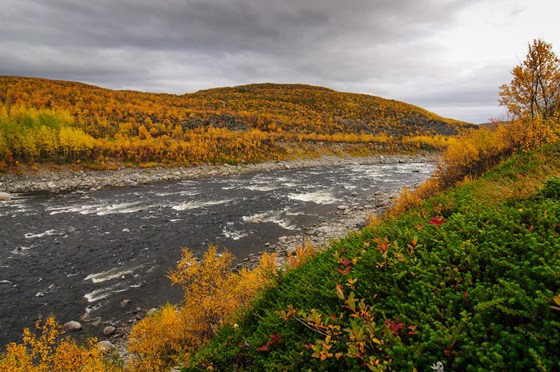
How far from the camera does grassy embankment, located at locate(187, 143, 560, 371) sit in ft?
8.50

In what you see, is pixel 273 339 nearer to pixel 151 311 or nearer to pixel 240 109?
pixel 151 311

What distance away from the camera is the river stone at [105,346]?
10273mm

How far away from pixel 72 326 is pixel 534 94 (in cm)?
2454

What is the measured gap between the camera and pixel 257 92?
417 feet

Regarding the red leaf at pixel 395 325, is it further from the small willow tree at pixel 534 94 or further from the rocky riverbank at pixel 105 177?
the rocky riverbank at pixel 105 177

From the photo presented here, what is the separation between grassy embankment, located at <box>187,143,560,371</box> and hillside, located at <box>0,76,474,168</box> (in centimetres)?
4599

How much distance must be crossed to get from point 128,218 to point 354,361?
981 inches

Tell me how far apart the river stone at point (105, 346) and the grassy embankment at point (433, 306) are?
7.80 m

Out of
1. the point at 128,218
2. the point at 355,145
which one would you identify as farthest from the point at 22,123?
the point at 355,145

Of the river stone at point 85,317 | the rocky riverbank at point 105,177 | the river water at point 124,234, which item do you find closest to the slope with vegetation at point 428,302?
the river stone at point 85,317

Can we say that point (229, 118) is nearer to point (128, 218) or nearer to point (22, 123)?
point (22, 123)

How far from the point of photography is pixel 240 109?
93.7m

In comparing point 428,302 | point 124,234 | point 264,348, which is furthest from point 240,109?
point 428,302

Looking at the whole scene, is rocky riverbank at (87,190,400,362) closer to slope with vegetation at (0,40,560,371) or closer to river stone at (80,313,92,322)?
river stone at (80,313,92,322)
